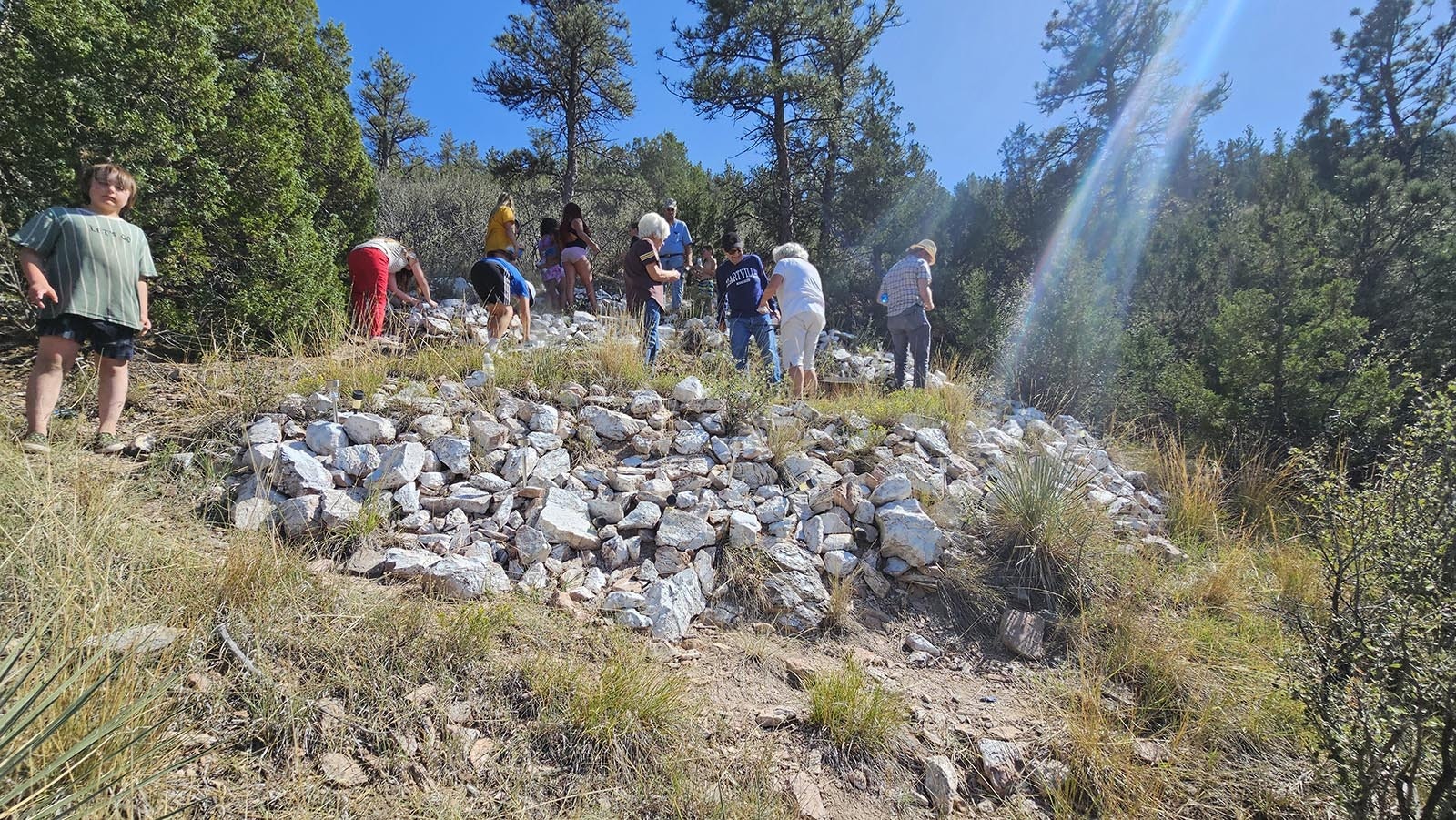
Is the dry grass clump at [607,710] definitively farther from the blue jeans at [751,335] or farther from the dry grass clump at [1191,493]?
the dry grass clump at [1191,493]

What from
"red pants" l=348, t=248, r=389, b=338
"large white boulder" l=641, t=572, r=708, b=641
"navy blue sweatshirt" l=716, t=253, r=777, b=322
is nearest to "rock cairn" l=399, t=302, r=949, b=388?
"red pants" l=348, t=248, r=389, b=338

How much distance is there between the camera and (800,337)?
530 centimetres

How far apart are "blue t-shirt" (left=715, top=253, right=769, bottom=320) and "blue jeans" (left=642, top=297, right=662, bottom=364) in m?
0.72

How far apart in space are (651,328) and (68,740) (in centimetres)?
442

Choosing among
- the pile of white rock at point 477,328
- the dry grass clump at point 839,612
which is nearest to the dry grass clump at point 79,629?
the dry grass clump at point 839,612

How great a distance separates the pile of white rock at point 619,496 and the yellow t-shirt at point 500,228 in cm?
364

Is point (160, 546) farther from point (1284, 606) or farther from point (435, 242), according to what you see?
point (435, 242)

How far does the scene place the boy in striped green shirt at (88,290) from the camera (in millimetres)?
2826

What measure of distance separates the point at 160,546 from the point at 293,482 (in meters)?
0.61

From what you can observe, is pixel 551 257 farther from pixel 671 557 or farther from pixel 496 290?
pixel 671 557

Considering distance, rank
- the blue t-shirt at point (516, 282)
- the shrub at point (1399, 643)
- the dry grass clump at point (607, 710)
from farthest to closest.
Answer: the blue t-shirt at point (516, 282), the dry grass clump at point (607, 710), the shrub at point (1399, 643)

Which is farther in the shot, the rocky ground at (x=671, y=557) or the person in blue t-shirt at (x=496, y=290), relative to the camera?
the person in blue t-shirt at (x=496, y=290)

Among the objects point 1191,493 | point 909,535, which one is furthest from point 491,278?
point 1191,493

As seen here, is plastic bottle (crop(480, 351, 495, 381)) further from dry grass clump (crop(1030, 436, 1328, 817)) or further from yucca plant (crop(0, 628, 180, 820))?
dry grass clump (crop(1030, 436, 1328, 817))
